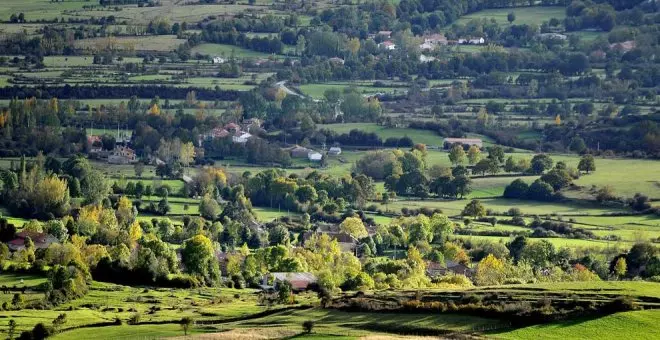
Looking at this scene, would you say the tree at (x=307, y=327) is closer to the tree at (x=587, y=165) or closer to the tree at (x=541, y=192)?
the tree at (x=541, y=192)

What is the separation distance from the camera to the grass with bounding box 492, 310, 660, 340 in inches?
2156

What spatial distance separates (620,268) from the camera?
88688 millimetres

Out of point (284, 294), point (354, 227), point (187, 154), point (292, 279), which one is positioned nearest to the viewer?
point (284, 294)

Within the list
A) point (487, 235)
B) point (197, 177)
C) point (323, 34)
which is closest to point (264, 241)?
point (487, 235)

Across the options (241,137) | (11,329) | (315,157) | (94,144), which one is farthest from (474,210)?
(11,329)

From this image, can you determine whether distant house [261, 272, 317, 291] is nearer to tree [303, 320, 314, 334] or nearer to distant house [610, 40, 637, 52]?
tree [303, 320, 314, 334]

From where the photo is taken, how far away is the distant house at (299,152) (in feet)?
461

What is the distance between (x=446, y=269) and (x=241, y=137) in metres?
55.4

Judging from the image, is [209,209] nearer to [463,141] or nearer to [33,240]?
[33,240]

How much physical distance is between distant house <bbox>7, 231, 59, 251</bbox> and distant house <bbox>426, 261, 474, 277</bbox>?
22.6 m

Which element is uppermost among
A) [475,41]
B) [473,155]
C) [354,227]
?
[475,41]

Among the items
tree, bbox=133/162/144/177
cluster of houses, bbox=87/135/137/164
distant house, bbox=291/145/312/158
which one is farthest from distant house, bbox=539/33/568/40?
tree, bbox=133/162/144/177

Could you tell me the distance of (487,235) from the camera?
10444 cm

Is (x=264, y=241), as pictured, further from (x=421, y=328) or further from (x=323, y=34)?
(x=323, y=34)
